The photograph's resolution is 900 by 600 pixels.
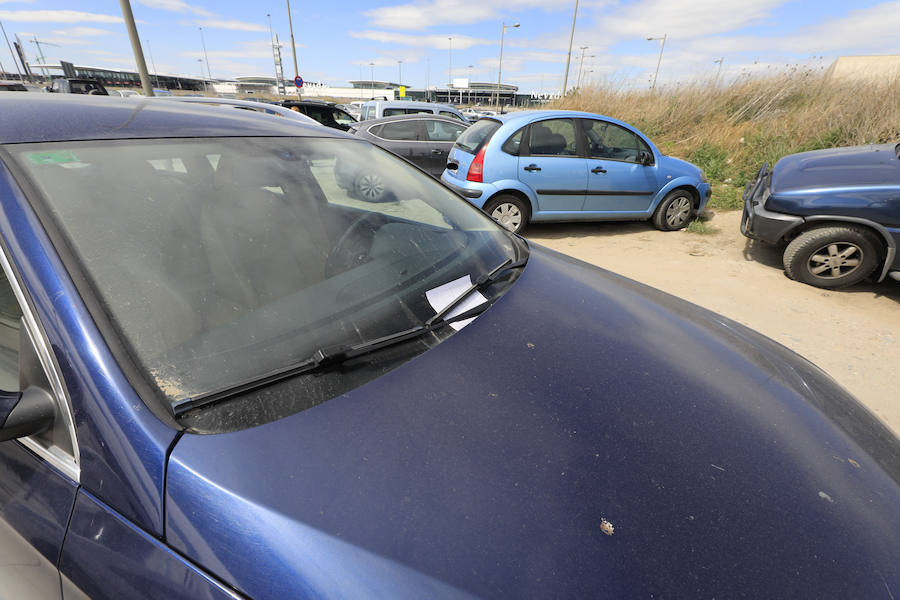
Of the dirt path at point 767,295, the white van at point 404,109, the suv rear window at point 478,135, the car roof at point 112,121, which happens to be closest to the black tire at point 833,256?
the dirt path at point 767,295

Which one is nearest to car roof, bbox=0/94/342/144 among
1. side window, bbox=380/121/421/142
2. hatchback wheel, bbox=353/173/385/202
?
hatchback wheel, bbox=353/173/385/202

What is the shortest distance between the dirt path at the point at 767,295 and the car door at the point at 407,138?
298 centimetres

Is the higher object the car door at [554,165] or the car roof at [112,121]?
the car roof at [112,121]

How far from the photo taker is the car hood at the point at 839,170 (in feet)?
12.9

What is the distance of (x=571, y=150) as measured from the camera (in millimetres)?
5527

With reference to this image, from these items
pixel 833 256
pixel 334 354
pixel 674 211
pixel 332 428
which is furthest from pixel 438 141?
pixel 332 428

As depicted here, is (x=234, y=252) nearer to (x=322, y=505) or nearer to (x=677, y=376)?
(x=322, y=505)

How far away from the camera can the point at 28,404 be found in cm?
85

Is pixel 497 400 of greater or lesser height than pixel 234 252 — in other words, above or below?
below

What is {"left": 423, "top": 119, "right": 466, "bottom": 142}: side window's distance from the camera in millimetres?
8164

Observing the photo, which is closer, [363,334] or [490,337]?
[363,334]

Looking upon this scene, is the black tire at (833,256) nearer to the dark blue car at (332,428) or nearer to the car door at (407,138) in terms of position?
the dark blue car at (332,428)

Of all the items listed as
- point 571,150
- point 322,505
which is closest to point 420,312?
point 322,505

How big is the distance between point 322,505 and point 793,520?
3.16 ft
